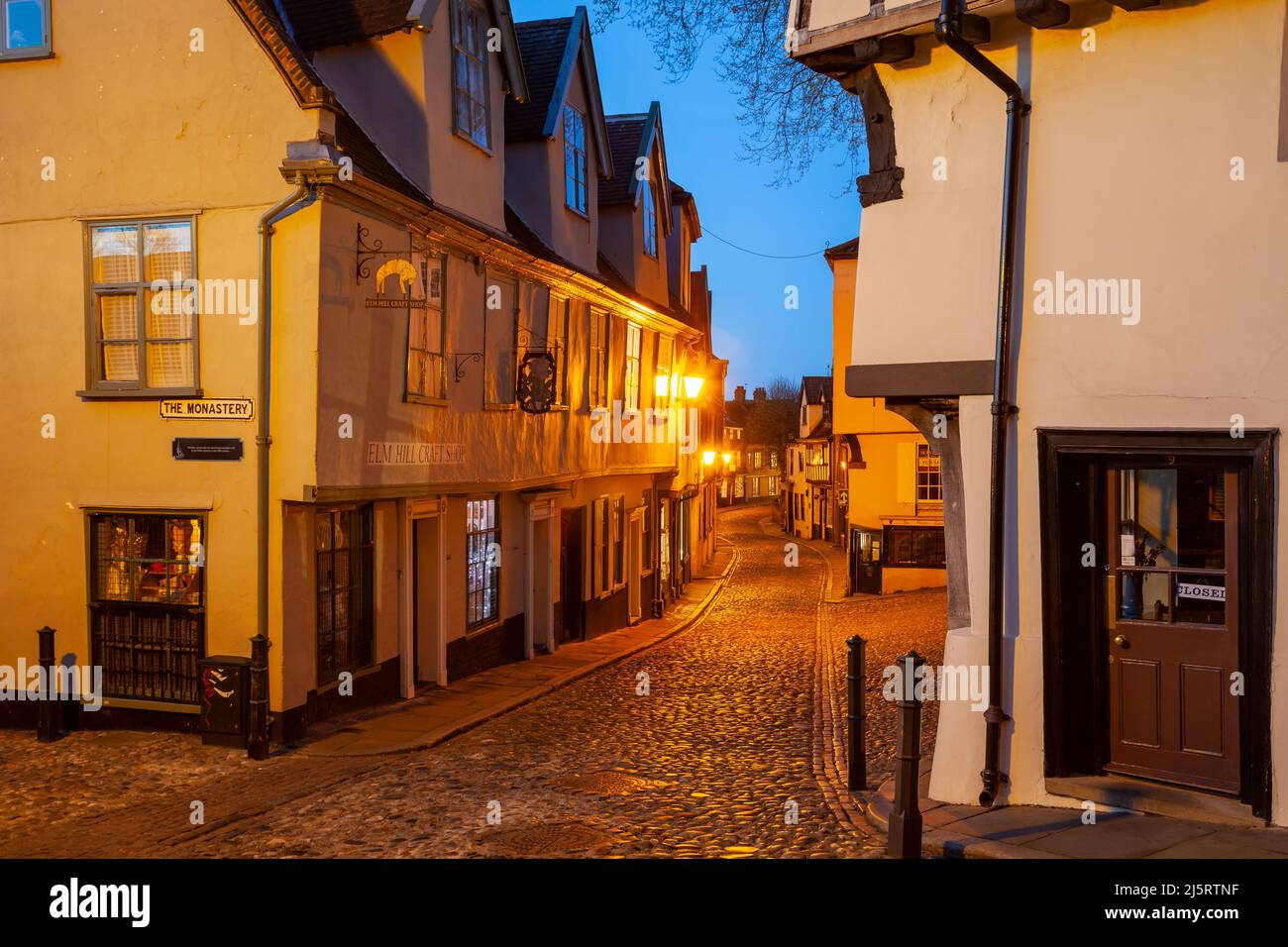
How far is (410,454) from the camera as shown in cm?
1334

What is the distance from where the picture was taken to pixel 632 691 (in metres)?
15.4

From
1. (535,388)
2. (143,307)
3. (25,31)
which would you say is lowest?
(535,388)

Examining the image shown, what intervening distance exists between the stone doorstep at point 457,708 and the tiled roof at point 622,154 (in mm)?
9072

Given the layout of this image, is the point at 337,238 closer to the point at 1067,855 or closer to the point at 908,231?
the point at 908,231

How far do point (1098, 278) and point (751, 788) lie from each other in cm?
492

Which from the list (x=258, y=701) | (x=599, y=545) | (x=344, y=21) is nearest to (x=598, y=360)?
(x=599, y=545)

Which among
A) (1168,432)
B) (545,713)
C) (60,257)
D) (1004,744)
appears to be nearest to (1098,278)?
(1168,432)

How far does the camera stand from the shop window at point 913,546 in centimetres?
2892

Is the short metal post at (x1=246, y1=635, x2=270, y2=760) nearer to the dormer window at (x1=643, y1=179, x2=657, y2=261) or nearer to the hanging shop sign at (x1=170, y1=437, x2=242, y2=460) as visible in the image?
the hanging shop sign at (x1=170, y1=437, x2=242, y2=460)

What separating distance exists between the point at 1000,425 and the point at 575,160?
13371 millimetres

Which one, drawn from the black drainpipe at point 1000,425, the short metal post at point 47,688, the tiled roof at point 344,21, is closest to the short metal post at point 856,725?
the black drainpipe at point 1000,425

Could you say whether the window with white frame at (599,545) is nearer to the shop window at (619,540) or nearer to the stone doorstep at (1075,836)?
the shop window at (619,540)

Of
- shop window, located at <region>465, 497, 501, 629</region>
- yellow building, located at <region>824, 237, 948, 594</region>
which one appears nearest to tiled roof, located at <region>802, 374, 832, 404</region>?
yellow building, located at <region>824, 237, 948, 594</region>

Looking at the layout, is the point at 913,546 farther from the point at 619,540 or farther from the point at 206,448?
the point at 206,448
